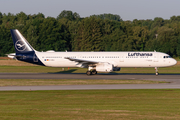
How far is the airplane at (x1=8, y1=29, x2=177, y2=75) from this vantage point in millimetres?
41000

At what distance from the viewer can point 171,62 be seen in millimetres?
40969

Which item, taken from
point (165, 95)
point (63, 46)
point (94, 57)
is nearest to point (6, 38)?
point (63, 46)

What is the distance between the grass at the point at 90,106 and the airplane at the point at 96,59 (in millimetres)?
19088

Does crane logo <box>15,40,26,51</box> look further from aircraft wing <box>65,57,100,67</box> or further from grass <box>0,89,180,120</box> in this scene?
grass <box>0,89,180,120</box>

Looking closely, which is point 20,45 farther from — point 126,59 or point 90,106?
point 90,106

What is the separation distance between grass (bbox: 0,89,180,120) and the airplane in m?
19.1

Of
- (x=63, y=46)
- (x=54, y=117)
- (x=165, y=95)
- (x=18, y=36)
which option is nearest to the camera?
(x=54, y=117)

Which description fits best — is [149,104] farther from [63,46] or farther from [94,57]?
→ [63,46]

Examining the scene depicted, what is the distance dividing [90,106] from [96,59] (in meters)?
26.0

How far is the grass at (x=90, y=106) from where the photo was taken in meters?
13.9

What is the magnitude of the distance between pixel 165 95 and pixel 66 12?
164 m

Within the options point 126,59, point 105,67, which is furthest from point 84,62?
point 126,59

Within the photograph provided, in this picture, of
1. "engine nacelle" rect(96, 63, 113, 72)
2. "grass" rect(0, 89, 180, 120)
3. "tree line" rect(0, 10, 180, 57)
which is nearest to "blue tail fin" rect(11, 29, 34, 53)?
"engine nacelle" rect(96, 63, 113, 72)

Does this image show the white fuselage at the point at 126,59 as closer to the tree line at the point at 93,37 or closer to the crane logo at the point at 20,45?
the crane logo at the point at 20,45
